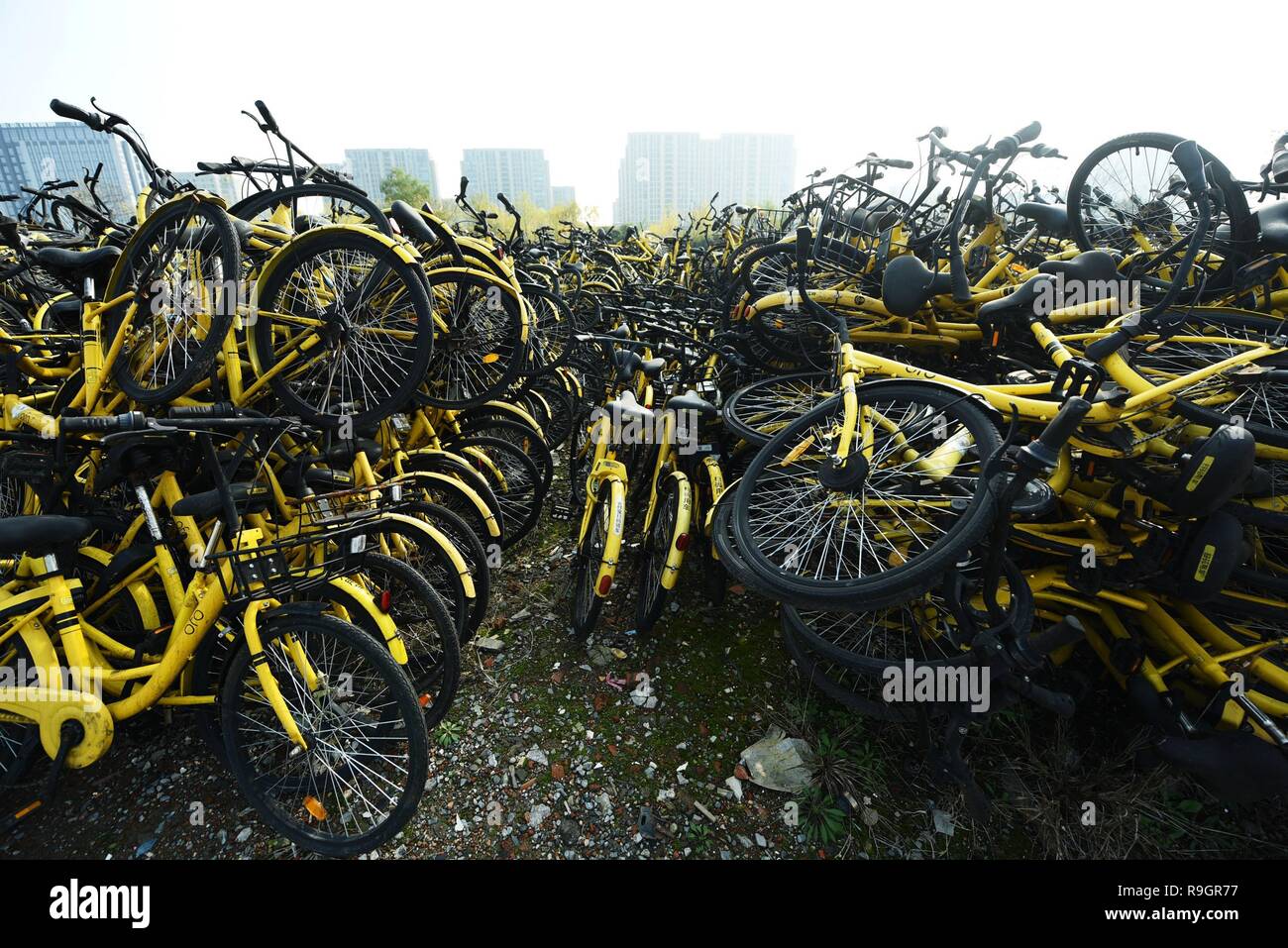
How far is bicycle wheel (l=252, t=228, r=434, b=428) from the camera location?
107 inches

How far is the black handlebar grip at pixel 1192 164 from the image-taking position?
214 centimetres

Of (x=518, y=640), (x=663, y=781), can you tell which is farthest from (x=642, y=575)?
(x=663, y=781)

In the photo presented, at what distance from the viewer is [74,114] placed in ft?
9.11

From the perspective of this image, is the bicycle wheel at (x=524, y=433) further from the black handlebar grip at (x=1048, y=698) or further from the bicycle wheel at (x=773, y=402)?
the black handlebar grip at (x=1048, y=698)

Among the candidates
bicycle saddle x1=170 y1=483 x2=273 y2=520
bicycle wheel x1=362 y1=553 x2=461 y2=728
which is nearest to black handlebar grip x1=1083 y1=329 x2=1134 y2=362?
bicycle wheel x1=362 y1=553 x2=461 y2=728

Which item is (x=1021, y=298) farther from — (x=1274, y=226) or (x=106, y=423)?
(x=106, y=423)

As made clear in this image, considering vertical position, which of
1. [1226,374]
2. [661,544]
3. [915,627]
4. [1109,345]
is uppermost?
[1109,345]

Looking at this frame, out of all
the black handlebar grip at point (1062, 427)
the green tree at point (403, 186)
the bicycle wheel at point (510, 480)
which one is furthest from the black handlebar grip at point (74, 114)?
the green tree at point (403, 186)

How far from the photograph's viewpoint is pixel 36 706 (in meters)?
2.12

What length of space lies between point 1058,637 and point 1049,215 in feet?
10.9

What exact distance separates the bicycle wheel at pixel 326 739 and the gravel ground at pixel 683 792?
20 centimetres

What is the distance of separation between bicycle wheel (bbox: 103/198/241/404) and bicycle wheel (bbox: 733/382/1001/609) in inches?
103

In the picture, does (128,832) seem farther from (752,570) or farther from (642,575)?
(752,570)

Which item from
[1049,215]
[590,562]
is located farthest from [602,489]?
[1049,215]
